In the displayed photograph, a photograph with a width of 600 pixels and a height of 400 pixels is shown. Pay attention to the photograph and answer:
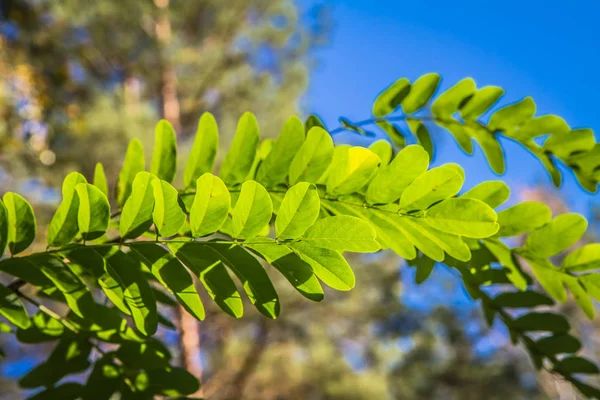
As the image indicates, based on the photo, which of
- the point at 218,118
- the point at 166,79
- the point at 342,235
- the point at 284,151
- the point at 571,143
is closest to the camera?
the point at 342,235

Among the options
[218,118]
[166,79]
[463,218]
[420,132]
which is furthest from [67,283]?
[218,118]

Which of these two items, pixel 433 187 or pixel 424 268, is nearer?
pixel 433 187

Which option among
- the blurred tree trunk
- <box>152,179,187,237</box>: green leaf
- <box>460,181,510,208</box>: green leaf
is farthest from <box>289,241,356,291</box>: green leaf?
the blurred tree trunk

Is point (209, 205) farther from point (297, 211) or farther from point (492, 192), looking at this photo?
point (492, 192)

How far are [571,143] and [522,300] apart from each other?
215mm

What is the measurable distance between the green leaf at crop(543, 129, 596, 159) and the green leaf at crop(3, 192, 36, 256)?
60cm

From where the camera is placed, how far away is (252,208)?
40 cm

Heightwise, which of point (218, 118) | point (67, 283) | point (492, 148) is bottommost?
point (67, 283)

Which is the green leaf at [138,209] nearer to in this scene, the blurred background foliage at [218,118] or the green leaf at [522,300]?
the green leaf at [522,300]

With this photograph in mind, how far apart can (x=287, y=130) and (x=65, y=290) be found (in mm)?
257

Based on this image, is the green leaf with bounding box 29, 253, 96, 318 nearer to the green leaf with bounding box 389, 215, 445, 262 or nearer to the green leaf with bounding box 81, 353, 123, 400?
the green leaf with bounding box 81, 353, 123, 400

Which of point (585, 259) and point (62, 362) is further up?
point (585, 259)

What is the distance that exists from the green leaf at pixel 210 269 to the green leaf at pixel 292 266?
0.04 metres

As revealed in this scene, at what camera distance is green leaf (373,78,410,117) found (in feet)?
2.11
